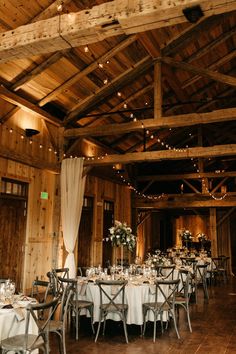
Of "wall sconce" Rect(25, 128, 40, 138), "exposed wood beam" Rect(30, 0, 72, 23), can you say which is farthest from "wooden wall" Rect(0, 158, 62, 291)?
"exposed wood beam" Rect(30, 0, 72, 23)

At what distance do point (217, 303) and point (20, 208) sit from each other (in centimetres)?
474

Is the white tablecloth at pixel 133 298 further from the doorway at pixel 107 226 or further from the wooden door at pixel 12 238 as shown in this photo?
the doorway at pixel 107 226

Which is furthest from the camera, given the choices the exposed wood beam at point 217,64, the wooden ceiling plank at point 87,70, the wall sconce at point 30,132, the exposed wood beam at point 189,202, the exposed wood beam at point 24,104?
the exposed wood beam at point 189,202

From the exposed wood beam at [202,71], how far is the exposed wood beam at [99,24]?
4402 mm

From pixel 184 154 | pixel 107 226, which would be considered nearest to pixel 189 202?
pixel 107 226

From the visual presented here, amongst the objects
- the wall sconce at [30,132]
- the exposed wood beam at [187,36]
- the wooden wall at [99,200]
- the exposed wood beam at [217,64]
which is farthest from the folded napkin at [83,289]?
the exposed wood beam at [217,64]

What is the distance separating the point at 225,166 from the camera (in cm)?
1458

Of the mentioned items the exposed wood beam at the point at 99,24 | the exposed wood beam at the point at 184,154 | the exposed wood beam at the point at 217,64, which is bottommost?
the exposed wood beam at the point at 184,154

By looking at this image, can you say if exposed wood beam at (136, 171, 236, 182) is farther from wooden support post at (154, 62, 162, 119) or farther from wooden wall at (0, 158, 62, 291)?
wooden wall at (0, 158, 62, 291)

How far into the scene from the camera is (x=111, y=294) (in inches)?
210

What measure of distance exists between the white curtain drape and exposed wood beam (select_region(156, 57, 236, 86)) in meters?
2.96

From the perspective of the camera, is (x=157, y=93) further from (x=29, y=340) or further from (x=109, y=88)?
(x=29, y=340)

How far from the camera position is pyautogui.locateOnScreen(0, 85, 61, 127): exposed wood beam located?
22.1 feet

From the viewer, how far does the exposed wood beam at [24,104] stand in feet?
22.1
